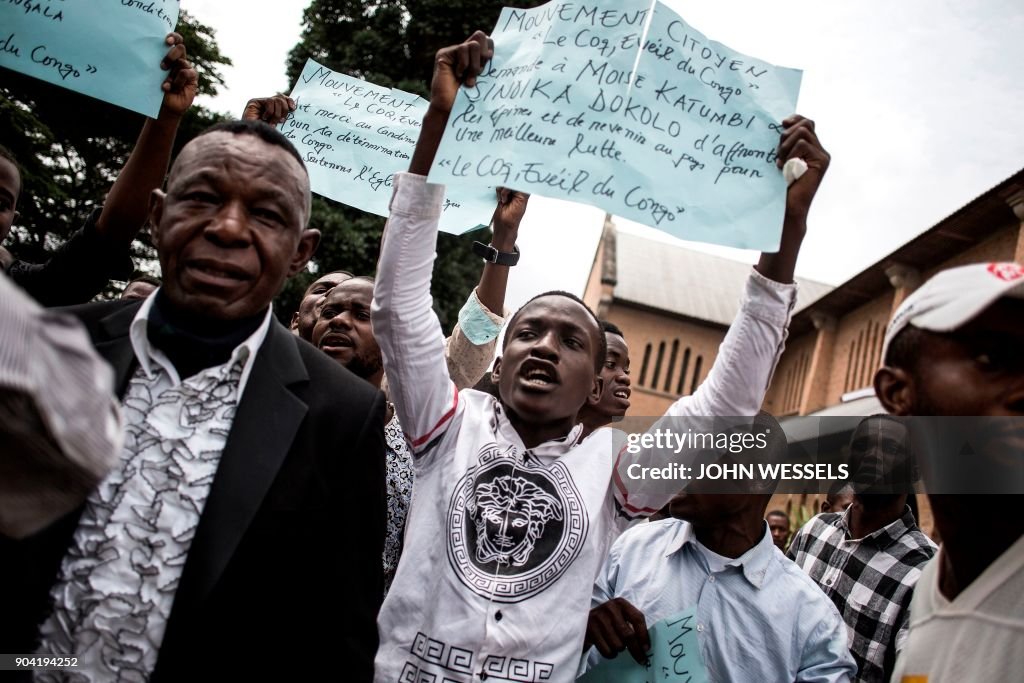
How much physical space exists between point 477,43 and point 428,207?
1.78 ft

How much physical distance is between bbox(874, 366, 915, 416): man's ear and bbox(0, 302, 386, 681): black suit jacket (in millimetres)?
1113

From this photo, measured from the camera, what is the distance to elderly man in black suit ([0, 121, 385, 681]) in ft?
5.00

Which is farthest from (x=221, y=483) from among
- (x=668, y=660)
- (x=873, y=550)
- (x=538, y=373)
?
(x=873, y=550)

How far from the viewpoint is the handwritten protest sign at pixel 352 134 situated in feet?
10.9

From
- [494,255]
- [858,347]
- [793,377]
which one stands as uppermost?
[793,377]

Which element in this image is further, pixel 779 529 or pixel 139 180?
pixel 779 529

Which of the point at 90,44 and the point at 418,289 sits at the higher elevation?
the point at 90,44

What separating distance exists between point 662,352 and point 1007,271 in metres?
40.9

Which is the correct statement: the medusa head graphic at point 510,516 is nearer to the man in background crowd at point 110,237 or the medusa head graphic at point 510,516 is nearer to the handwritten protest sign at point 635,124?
the handwritten protest sign at point 635,124

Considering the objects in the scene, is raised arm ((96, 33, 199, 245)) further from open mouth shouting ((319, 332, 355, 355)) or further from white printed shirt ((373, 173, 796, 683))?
open mouth shouting ((319, 332, 355, 355))

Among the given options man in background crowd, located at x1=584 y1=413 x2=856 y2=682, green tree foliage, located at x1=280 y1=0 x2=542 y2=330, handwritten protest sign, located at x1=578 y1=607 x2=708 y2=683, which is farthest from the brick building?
handwritten protest sign, located at x1=578 y1=607 x2=708 y2=683

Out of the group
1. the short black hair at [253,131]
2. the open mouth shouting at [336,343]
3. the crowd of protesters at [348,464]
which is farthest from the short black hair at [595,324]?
the short black hair at [253,131]

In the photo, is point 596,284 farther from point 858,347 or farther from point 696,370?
point 858,347

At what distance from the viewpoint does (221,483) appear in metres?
1.60
